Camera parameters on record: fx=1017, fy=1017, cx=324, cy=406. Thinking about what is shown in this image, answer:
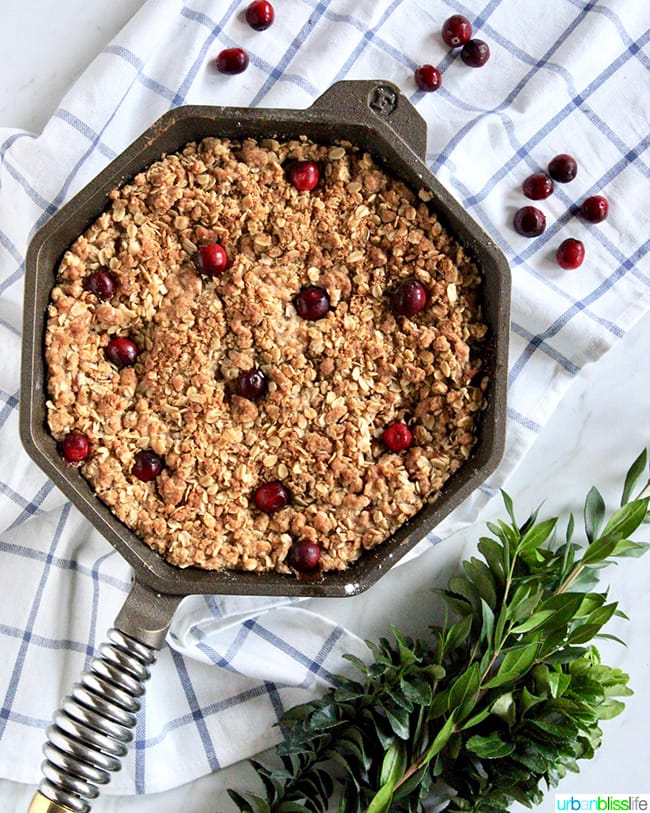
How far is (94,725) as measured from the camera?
1.62 metres

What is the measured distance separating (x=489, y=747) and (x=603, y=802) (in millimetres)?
452

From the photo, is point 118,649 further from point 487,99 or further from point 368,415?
point 487,99

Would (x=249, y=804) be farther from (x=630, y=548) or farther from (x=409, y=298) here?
(x=409, y=298)

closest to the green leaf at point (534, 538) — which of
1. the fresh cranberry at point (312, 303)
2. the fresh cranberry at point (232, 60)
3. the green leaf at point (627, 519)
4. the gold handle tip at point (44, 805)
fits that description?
the green leaf at point (627, 519)

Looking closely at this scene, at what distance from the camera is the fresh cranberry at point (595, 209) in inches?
78.5

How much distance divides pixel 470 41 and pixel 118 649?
1333 millimetres

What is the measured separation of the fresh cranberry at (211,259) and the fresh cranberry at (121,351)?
0.58 feet

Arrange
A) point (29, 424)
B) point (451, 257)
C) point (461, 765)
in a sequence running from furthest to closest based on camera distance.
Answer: point (461, 765), point (451, 257), point (29, 424)

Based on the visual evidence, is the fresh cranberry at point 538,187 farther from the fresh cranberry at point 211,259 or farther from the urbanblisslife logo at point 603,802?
the urbanblisslife logo at point 603,802

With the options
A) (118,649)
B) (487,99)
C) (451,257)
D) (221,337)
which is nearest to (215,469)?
(221,337)

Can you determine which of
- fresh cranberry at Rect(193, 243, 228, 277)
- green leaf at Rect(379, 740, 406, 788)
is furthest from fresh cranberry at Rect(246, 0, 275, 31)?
green leaf at Rect(379, 740, 406, 788)

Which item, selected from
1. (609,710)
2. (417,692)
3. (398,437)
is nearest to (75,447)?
(398,437)

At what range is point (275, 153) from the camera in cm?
175

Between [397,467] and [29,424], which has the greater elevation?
[397,467]
